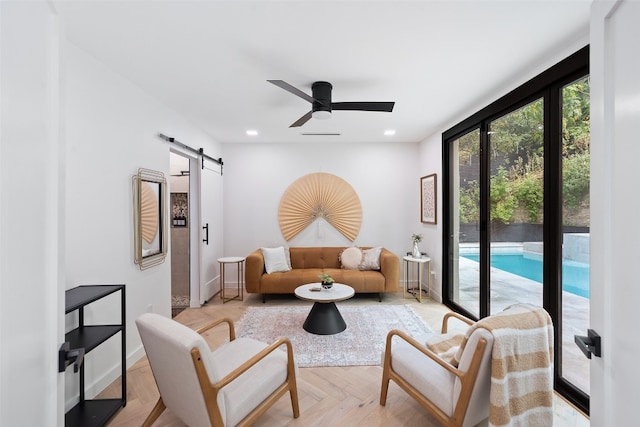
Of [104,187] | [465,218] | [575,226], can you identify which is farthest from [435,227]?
[104,187]

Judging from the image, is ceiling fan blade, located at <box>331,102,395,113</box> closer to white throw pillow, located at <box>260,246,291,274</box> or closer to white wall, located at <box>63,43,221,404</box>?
white wall, located at <box>63,43,221,404</box>

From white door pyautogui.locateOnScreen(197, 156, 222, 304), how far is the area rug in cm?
84

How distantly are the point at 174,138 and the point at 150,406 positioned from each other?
2.61 metres

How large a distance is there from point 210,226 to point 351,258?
87.7 inches

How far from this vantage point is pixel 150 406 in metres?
1.95

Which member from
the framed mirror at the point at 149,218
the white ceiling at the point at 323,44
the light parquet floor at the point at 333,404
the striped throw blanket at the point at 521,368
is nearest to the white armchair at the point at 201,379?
the light parquet floor at the point at 333,404

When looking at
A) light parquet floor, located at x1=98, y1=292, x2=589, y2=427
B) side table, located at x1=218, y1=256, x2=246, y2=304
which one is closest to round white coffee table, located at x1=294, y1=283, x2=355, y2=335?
light parquet floor, located at x1=98, y1=292, x2=589, y2=427

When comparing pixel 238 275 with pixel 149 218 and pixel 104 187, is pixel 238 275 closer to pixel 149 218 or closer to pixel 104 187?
pixel 149 218

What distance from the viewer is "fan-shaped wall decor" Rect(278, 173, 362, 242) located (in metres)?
4.77

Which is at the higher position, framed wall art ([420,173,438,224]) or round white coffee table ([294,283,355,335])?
framed wall art ([420,173,438,224])

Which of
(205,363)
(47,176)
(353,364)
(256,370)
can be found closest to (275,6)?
(47,176)

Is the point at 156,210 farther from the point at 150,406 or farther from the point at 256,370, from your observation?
the point at 256,370

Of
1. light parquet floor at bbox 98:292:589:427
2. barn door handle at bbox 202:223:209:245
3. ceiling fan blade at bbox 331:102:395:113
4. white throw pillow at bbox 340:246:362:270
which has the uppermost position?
ceiling fan blade at bbox 331:102:395:113

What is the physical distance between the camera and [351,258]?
4367 millimetres
